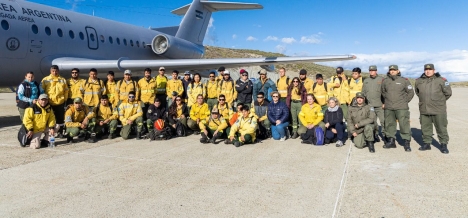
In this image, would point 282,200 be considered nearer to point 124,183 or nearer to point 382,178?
point 382,178

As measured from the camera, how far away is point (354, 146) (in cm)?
732

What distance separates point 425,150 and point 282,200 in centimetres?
440

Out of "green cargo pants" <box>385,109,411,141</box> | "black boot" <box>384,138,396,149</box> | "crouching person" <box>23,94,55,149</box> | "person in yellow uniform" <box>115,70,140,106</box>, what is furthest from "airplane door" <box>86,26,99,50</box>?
"black boot" <box>384,138,396,149</box>

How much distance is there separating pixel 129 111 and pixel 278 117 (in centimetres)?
372

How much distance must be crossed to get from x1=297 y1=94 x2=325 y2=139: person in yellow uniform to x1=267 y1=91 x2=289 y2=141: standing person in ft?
1.31

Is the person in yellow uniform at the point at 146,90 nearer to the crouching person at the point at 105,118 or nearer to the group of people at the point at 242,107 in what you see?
the group of people at the point at 242,107

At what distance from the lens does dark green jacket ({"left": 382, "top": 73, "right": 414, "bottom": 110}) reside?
7.02 metres

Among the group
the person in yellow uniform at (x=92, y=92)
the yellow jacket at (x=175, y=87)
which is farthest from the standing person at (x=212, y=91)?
the person in yellow uniform at (x=92, y=92)

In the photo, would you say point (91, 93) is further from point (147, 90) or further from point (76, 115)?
point (147, 90)

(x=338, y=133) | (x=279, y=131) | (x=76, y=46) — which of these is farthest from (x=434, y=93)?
(x=76, y=46)

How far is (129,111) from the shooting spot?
842cm

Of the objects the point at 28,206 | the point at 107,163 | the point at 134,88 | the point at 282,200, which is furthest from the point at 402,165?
the point at 134,88

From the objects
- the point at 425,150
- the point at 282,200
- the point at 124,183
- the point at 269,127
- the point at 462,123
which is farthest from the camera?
the point at 462,123

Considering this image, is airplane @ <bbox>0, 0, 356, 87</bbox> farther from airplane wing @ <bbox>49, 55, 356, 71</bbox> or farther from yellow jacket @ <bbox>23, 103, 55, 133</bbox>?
yellow jacket @ <bbox>23, 103, 55, 133</bbox>
